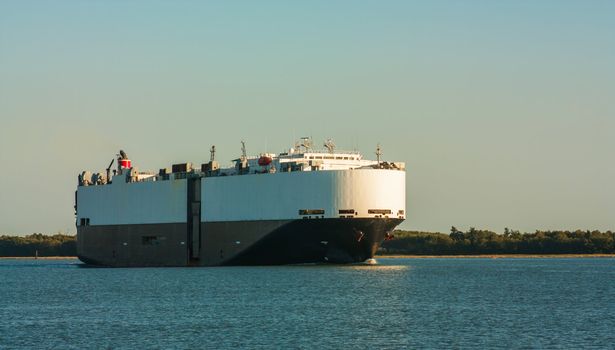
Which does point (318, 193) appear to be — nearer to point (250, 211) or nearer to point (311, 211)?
point (311, 211)

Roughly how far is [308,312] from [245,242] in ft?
150

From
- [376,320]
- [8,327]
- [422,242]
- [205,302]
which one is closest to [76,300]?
[205,302]

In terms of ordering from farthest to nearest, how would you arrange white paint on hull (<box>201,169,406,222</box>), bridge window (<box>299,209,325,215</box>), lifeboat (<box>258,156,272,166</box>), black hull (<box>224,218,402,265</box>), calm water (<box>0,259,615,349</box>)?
1. lifeboat (<box>258,156,272,166</box>)
2. bridge window (<box>299,209,325,215</box>)
3. white paint on hull (<box>201,169,406,222</box>)
4. black hull (<box>224,218,402,265</box>)
5. calm water (<box>0,259,615,349</box>)

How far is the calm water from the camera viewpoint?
4953 centimetres

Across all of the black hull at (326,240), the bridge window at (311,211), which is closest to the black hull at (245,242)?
the black hull at (326,240)

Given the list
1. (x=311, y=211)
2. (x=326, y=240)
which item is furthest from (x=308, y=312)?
(x=311, y=211)

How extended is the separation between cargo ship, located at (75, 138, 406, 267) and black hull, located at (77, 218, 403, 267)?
0.32ft

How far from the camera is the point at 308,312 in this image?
201ft

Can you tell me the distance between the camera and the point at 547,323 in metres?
55.8

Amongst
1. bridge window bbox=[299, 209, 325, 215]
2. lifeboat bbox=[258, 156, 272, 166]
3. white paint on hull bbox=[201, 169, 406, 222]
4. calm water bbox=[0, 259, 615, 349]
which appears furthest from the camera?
lifeboat bbox=[258, 156, 272, 166]

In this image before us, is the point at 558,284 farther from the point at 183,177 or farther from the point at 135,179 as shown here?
the point at 135,179

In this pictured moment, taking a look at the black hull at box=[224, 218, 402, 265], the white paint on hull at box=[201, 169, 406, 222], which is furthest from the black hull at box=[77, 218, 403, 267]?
the white paint on hull at box=[201, 169, 406, 222]

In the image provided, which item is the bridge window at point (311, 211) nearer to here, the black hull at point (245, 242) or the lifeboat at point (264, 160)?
the black hull at point (245, 242)

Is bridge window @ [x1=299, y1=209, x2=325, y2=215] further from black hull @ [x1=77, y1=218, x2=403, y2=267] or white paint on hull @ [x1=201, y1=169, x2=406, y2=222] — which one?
black hull @ [x1=77, y1=218, x2=403, y2=267]
